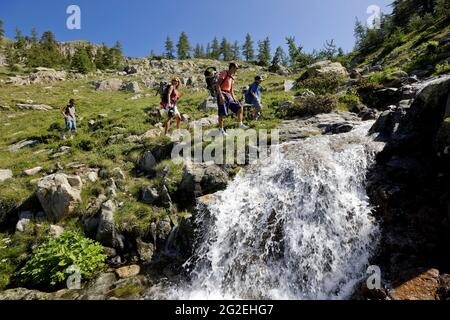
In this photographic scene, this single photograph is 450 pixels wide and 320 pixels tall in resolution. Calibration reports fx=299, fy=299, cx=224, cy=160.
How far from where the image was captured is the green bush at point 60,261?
8.65 meters

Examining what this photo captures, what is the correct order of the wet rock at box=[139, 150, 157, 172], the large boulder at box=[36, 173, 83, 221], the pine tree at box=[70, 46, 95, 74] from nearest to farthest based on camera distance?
the large boulder at box=[36, 173, 83, 221] → the wet rock at box=[139, 150, 157, 172] → the pine tree at box=[70, 46, 95, 74]

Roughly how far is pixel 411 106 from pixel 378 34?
1617 inches

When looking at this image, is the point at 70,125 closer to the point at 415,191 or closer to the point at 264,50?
the point at 415,191

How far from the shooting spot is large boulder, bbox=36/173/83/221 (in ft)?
36.6

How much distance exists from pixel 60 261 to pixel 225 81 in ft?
29.1

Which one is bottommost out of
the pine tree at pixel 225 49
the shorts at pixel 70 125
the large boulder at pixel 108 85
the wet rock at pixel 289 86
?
the shorts at pixel 70 125

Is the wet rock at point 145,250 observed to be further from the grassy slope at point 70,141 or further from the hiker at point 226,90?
the hiker at point 226,90

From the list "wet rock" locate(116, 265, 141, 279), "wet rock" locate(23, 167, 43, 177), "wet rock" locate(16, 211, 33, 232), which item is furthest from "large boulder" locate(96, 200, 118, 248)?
"wet rock" locate(23, 167, 43, 177)

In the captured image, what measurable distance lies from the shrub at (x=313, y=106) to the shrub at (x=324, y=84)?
467 centimetres

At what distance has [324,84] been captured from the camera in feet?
75.1

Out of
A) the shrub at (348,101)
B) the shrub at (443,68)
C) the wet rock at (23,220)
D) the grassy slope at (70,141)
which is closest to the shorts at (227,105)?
the grassy slope at (70,141)

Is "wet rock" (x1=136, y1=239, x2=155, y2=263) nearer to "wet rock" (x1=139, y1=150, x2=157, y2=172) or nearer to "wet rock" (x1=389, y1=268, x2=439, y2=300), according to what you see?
"wet rock" (x1=139, y1=150, x2=157, y2=172)

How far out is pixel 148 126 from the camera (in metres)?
18.9

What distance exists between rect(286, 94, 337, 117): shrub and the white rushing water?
5565mm
